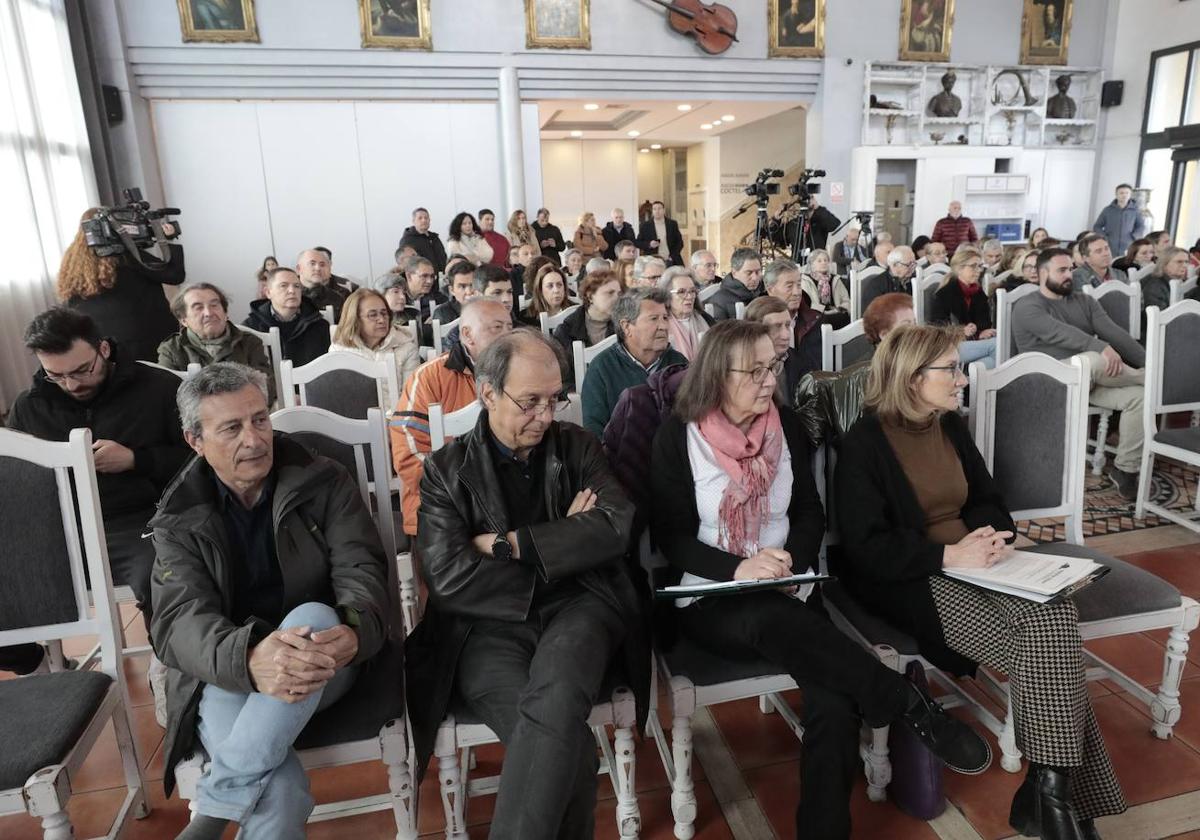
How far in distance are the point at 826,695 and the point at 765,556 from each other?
0.31 m

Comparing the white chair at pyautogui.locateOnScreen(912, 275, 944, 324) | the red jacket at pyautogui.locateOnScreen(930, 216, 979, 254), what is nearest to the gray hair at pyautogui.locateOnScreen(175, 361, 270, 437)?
the white chair at pyautogui.locateOnScreen(912, 275, 944, 324)

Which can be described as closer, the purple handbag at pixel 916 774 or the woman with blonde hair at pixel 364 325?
the purple handbag at pixel 916 774

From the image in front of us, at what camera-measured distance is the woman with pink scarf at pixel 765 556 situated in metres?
1.50

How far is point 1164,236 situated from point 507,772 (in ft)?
22.8

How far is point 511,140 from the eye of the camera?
28.6 feet

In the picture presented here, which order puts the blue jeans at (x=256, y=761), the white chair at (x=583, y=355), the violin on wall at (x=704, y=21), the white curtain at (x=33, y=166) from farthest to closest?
the violin on wall at (x=704, y=21) → the white curtain at (x=33, y=166) → the white chair at (x=583, y=355) → the blue jeans at (x=256, y=761)

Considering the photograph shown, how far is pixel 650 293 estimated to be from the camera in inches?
102

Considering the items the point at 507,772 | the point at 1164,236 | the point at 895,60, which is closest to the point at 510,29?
the point at 895,60

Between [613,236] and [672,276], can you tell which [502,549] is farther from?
[613,236]

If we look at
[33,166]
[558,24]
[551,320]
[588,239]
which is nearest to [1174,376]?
[551,320]

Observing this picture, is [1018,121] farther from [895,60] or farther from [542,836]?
[542,836]

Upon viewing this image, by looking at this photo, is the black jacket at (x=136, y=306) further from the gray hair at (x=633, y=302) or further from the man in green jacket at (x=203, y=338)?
the gray hair at (x=633, y=302)

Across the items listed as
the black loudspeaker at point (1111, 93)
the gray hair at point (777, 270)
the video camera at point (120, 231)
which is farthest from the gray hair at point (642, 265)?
the black loudspeaker at point (1111, 93)

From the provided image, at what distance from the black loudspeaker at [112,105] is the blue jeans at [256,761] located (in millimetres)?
8037
